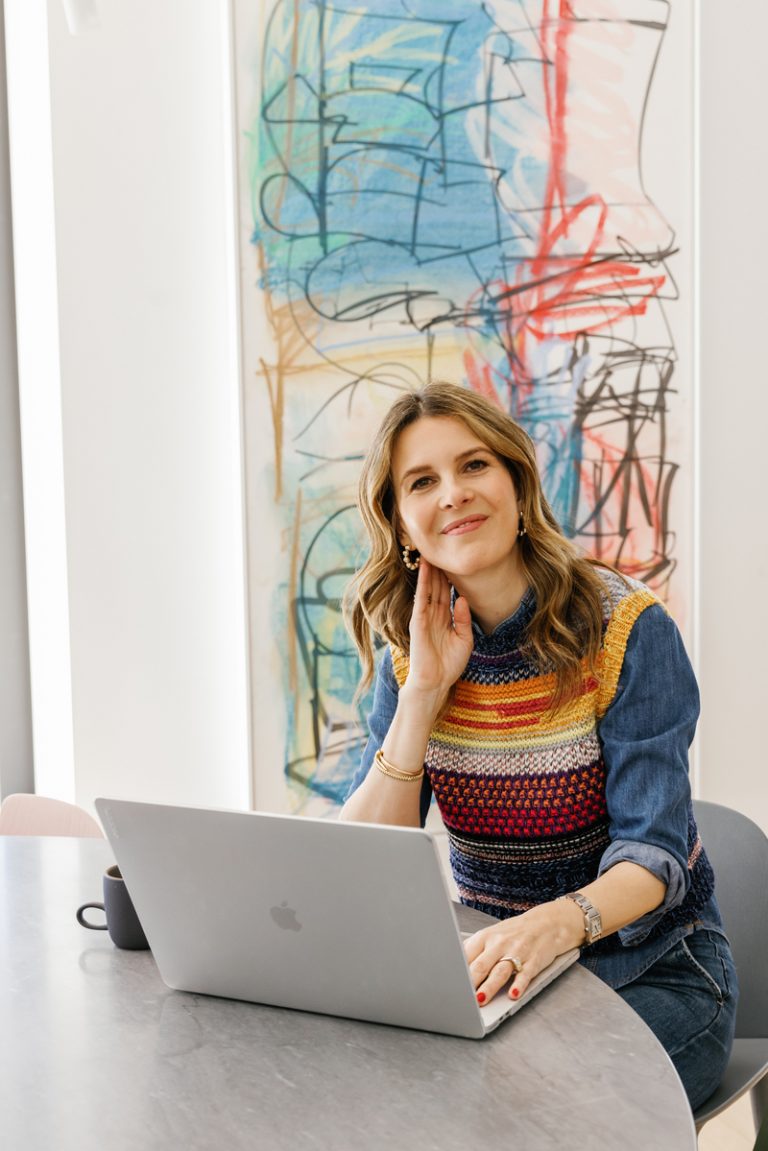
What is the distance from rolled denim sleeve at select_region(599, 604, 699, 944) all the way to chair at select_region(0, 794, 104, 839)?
107 cm

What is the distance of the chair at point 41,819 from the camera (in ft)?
7.09

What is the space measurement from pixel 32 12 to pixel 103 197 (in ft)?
1.46

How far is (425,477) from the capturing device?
1727 millimetres

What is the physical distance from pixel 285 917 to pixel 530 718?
60cm

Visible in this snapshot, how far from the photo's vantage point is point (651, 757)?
4.92 feet

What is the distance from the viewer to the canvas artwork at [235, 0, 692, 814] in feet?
9.12

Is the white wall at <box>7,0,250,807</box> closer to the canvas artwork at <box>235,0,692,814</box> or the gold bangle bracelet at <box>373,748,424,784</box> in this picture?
the canvas artwork at <box>235,0,692,814</box>

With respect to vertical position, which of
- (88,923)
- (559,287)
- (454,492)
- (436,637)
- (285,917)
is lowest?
(88,923)

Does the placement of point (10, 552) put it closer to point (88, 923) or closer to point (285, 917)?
point (88, 923)

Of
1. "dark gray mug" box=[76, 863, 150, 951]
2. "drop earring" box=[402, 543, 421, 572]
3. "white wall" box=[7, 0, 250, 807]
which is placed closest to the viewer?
"dark gray mug" box=[76, 863, 150, 951]

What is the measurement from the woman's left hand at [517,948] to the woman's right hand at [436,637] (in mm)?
414

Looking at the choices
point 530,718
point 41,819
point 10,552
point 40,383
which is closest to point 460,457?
point 530,718

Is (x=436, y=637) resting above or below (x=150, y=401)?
below

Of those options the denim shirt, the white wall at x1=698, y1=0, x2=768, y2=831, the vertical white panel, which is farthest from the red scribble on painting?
the denim shirt
